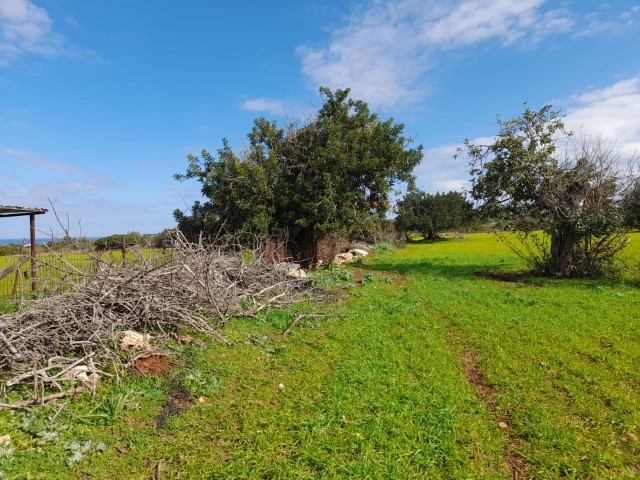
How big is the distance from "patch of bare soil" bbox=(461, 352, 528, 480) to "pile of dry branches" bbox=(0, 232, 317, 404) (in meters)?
3.60

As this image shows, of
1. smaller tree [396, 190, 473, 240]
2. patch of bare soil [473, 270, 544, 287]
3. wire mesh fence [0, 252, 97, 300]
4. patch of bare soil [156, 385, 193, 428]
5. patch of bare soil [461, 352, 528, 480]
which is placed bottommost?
patch of bare soil [461, 352, 528, 480]

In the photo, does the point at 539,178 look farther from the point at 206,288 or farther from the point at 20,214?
the point at 20,214

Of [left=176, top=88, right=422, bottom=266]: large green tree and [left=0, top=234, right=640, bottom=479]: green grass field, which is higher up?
[left=176, top=88, right=422, bottom=266]: large green tree

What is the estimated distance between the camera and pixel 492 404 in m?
4.11

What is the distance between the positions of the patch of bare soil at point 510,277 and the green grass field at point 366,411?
4.97 metres

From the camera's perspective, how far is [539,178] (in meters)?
12.3

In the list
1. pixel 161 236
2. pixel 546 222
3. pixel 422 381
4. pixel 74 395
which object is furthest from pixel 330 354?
pixel 546 222

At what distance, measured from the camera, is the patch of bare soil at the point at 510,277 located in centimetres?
1173

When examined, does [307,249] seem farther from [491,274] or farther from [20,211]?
[20,211]

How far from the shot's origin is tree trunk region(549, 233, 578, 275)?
40.2 feet

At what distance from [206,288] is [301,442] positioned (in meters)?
3.59

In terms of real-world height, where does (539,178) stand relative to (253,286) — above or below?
above

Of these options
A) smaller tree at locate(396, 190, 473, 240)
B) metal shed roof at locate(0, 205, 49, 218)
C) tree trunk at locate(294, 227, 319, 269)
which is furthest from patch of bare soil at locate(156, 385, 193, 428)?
smaller tree at locate(396, 190, 473, 240)

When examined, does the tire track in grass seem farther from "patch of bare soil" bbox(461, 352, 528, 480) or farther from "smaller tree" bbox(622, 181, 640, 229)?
"smaller tree" bbox(622, 181, 640, 229)
